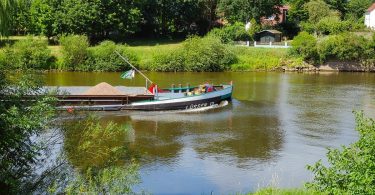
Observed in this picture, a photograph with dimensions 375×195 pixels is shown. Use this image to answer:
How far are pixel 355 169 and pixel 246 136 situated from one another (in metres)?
18.3

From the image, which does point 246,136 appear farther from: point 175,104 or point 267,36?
point 267,36

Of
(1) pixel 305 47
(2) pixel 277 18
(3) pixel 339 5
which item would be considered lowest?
(1) pixel 305 47

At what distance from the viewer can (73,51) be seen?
59.2 metres

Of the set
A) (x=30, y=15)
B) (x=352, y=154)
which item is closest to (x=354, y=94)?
(x=352, y=154)

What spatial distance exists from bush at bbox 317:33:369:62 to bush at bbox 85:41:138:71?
75.5 feet

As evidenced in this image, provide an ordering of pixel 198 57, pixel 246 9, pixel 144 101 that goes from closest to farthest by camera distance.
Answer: pixel 144 101 < pixel 198 57 < pixel 246 9

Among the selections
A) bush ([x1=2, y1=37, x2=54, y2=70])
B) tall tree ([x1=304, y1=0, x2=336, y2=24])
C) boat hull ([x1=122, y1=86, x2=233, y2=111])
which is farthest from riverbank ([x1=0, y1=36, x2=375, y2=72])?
boat hull ([x1=122, y1=86, x2=233, y2=111])

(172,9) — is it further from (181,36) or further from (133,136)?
(133,136)

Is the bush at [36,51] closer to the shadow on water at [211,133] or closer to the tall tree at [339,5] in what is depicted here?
the shadow on water at [211,133]

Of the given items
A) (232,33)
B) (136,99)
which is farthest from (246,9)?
(136,99)

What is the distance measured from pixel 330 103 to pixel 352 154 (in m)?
28.8

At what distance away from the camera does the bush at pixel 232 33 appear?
69338mm

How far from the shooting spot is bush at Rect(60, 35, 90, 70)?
5931cm

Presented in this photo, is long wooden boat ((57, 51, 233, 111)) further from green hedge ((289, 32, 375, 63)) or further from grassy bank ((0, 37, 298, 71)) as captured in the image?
green hedge ((289, 32, 375, 63))
